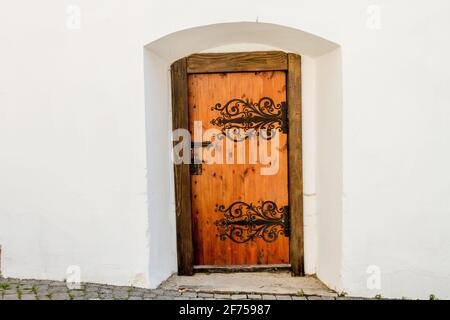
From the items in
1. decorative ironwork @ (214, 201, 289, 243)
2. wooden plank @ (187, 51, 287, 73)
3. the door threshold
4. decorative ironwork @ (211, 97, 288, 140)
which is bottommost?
the door threshold

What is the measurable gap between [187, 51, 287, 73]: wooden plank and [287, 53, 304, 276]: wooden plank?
5.4 inches

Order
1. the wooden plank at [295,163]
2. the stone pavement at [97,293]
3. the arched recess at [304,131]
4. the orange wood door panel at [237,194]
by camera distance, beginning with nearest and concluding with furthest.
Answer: the stone pavement at [97,293]
the arched recess at [304,131]
the wooden plank at [295,163]
the orange wood door panel at [237,194]

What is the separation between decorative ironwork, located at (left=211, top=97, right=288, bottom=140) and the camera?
15.5ft

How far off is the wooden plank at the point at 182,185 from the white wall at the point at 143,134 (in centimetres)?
58

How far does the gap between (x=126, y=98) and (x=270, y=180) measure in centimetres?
170

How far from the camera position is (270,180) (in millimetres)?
4746

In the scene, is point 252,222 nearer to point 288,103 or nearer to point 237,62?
point 288,103

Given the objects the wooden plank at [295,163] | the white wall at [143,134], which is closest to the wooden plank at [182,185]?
the white wall at [143,134]

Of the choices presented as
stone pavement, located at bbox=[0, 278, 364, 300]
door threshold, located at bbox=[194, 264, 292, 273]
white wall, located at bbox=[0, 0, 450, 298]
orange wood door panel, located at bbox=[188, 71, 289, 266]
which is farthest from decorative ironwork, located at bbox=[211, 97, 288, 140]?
stone pavement, located at bbox=[0, 278, 364, 300]

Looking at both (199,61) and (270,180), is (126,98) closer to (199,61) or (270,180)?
(199,61)

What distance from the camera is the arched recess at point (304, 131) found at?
392cm

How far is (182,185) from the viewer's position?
469 cm

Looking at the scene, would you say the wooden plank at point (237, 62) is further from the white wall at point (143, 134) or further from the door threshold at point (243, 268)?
the door threshold at point (243, 268)

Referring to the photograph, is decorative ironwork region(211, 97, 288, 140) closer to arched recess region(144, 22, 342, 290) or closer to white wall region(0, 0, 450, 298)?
arched recess region(144, 22, 342, 290)
